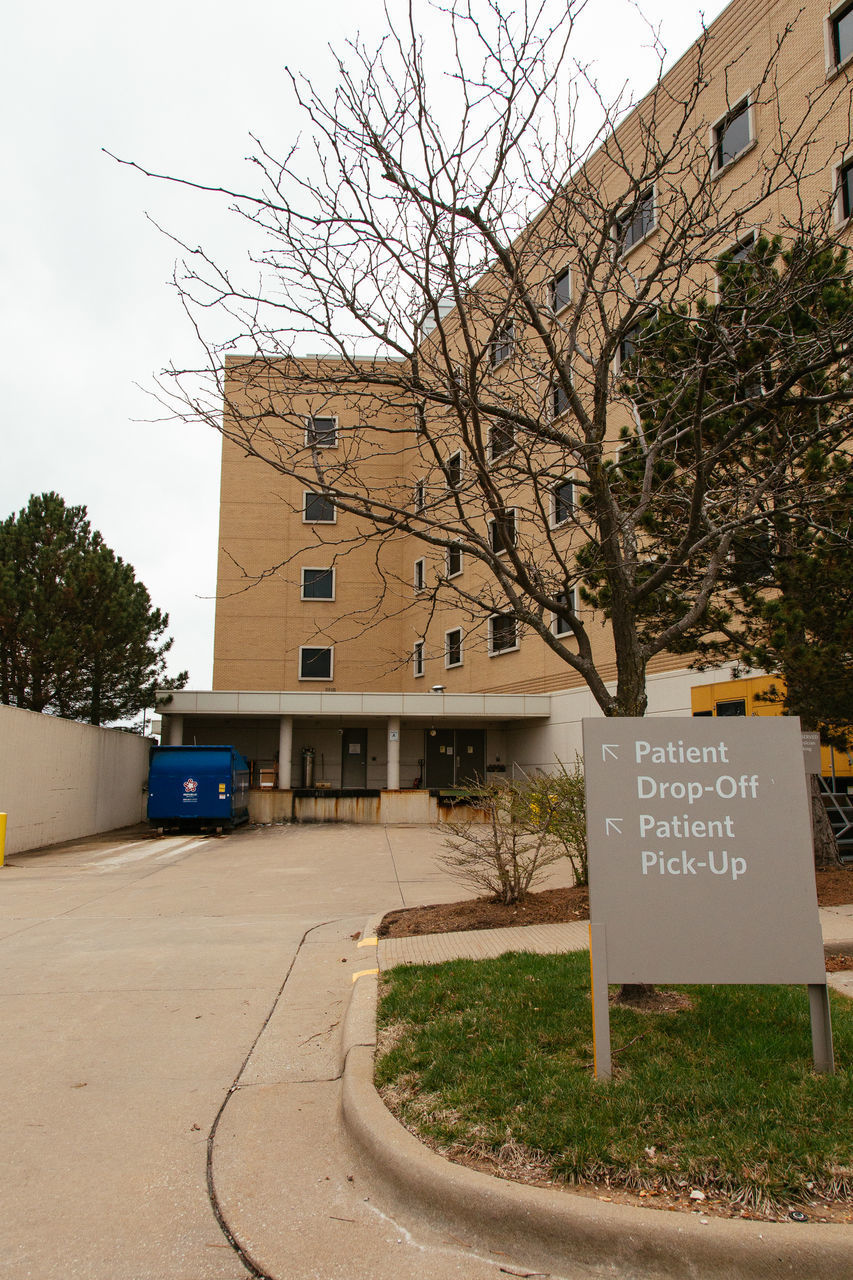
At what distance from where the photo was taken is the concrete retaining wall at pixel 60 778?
17500 mm

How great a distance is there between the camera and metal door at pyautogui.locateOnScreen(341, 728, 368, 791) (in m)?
33.9

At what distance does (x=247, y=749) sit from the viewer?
33594 millimetres

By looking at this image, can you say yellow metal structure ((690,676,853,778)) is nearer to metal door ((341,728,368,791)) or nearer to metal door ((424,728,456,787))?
metal door ((424,728,456,787))

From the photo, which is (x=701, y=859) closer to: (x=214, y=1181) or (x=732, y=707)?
(x=214, y=1181)

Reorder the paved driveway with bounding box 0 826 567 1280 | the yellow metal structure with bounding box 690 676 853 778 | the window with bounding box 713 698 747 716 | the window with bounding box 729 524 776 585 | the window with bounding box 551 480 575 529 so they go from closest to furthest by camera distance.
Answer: the paved driveway with bounding box 0 826 567 1280, the window with bounding box 551 480 575 529, the window with bounding box 729 524 776 585, the yellow metal structure with bounding box 690 676 853 778, the window with bounding box 713 698 747 716

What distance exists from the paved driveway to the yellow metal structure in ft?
27.3

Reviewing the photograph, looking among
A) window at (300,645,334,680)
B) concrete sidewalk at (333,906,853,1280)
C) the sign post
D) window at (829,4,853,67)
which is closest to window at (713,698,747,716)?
window at (829,4,853,67)

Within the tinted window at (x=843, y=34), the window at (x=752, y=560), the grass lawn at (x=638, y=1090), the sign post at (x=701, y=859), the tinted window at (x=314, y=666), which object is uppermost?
the tinted window at (x=843, y=34)

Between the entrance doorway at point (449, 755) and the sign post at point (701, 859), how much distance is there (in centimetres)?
2905

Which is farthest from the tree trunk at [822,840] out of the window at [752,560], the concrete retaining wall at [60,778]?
the concrete retaining wall at [60,778]

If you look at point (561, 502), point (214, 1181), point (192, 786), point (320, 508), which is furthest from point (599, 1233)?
point (192, 786)

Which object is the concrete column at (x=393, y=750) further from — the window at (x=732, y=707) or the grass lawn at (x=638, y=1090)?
the grass lawn at (x=638, y=1090)

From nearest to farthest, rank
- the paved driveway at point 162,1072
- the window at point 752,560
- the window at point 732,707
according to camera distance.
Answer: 1. the paved driveway at point 162,1072
2. the window at point 752,560
3. the window at point 732,707

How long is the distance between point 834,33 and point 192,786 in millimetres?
21293
